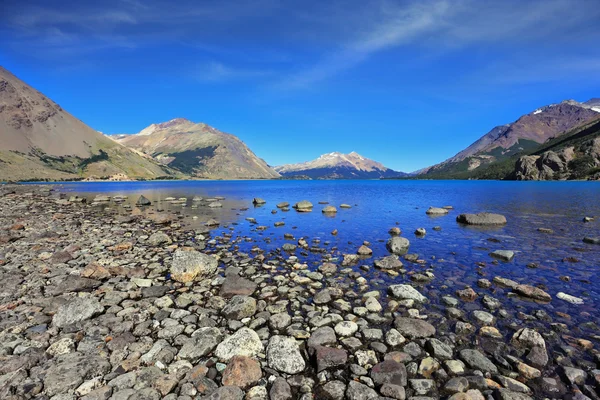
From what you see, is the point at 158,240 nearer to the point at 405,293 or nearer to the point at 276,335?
the point at 276,335

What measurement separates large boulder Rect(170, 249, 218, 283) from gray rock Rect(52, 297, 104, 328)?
401 cm

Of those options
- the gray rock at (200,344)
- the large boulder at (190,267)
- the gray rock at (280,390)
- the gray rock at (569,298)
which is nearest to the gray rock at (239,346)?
the gray rock at (200,344)

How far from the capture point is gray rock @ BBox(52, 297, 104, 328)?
988 centimetres

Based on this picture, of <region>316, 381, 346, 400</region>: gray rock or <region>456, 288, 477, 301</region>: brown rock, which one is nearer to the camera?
<region>316, 381, 346, 400</region>: gray rock

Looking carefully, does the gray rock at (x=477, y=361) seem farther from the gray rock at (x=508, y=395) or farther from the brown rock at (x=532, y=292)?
the brown rock at (x=532, y=292)

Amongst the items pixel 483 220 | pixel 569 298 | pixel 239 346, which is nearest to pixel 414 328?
pixel 239 346

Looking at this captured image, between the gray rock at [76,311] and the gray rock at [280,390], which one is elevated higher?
the gray rock at [76,311]

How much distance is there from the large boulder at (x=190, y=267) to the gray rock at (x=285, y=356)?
771 cm

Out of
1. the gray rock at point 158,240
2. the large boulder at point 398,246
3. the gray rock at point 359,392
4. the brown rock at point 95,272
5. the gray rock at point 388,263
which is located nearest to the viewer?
the gray rock at point 359,392

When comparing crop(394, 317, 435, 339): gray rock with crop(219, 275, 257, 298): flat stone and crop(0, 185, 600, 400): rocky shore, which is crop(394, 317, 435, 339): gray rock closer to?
crop(0, 185, 600, 400): rocky shore

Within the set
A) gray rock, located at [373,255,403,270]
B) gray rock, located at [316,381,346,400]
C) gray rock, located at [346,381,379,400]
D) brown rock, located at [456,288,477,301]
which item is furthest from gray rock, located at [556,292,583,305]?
gray rock, located at [316,381,346,400]

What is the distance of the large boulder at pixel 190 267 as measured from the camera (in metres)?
14.7

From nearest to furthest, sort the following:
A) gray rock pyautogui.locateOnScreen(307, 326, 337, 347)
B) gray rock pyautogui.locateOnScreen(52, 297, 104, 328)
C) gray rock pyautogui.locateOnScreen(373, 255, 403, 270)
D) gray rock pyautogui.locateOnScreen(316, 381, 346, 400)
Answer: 1. gray rock pyautogui.locateOnScreen(316, 381, 346, 400)
2. gray rock pyautogui.locateOnScreen(307, 326, 337, 347)
3. gray rock pyautogui.locateOnScreen(52, 297, 104, 328)
4. gray rock pyautogui.locateOnScreen(373, 255, 403, 270)

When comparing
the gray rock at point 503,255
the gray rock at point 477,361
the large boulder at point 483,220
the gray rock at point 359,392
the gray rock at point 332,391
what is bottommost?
the gray rock at point 332,391
